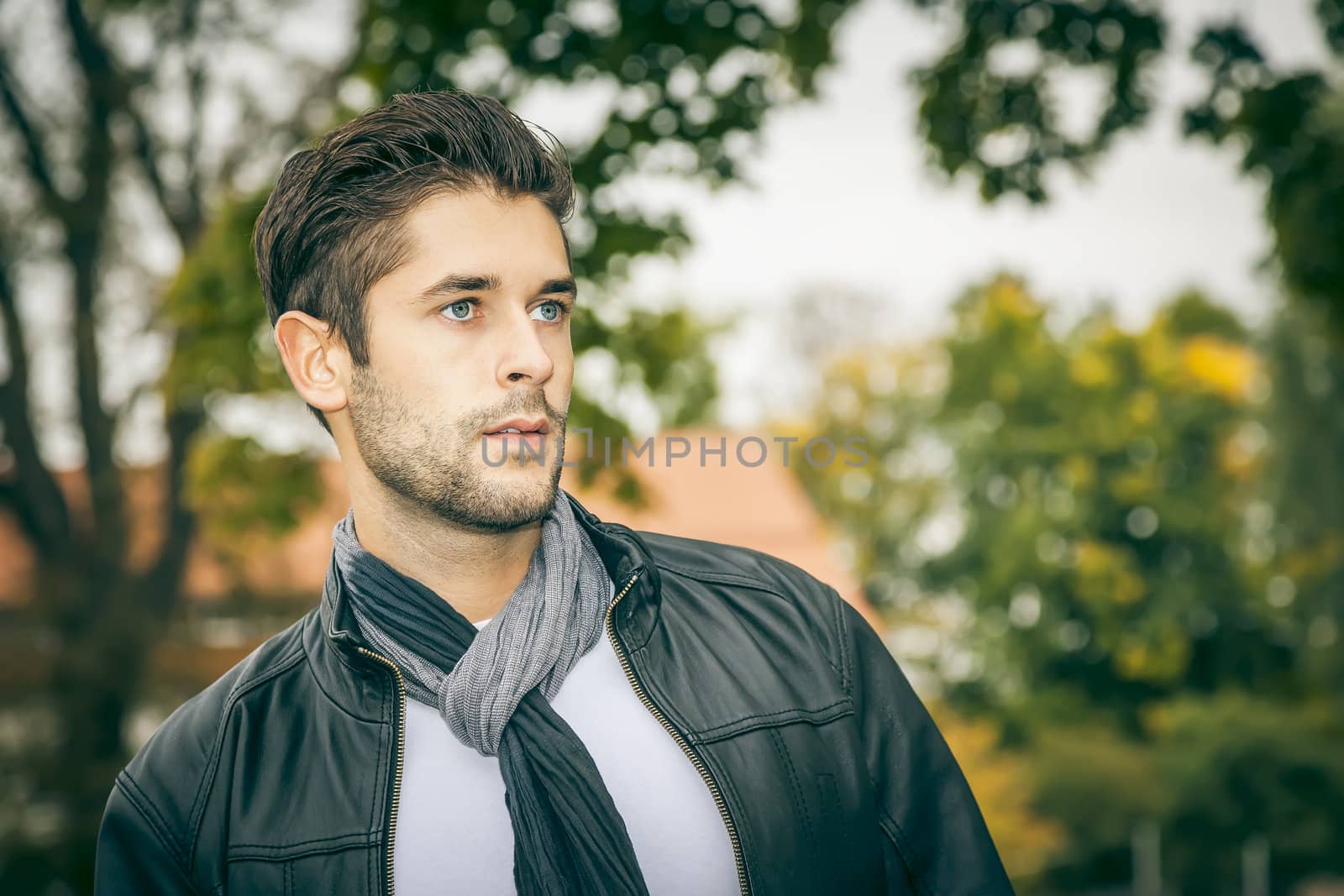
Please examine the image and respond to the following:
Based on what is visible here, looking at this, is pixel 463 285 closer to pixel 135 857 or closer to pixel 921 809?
pixel 135 857

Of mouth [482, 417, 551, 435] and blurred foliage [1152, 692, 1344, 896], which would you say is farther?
blurred foliage [1152, 692, 1344, 896]

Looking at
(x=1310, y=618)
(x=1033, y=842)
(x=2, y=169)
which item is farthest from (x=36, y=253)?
(x=1310, y=618)

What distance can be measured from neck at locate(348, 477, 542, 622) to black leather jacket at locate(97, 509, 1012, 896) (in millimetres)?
144

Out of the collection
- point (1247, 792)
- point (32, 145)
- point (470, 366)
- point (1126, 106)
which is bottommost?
point (1247, 792)

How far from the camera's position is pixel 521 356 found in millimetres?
2068

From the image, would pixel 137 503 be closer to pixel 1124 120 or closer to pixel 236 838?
pixel 1124 120

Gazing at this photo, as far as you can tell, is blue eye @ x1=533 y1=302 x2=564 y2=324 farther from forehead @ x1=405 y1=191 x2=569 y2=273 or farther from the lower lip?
the lower lip

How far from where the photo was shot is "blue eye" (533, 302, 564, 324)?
2.17 meters

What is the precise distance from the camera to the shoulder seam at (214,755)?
77.6 inches

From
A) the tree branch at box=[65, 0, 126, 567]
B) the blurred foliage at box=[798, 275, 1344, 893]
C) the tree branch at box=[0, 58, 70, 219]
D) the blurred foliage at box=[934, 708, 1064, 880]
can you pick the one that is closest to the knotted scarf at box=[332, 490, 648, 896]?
the tree branch at box=[65, 0, 126, 567]

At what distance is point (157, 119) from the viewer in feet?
46.4

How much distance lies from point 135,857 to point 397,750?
451mm

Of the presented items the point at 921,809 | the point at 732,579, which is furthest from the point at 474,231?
the point at 921,809

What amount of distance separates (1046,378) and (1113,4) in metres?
26.3
